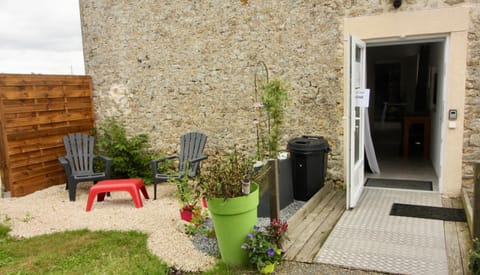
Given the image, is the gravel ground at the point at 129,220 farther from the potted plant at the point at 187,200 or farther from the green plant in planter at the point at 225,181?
the green plant in planter at the point at 225,181

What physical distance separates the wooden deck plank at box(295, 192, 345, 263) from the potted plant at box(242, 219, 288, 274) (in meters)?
0.25

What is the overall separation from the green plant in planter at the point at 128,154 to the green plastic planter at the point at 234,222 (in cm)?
356

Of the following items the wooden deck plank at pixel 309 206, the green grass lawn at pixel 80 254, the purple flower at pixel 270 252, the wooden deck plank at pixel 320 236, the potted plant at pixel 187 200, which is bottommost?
the green grass lawn at pixel 80 254

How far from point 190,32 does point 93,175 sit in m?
2.72

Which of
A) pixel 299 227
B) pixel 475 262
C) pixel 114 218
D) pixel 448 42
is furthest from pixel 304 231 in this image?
pixel 448 42

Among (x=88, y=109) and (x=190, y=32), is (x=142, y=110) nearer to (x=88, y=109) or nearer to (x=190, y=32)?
(x=88, y=109)

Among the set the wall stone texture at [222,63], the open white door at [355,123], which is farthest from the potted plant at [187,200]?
the wall stone texture at [222,63]

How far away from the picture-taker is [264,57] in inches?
217

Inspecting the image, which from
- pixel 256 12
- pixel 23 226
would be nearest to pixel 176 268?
pixel 23 226

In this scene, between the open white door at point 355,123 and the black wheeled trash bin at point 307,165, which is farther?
the black wheeled trash bin at point 307,165

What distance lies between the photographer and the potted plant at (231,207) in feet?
9.76

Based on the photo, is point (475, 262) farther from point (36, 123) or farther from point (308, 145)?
point (36, 123)

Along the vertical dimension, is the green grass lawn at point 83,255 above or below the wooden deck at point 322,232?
below

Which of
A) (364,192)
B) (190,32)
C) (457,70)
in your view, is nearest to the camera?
(457,70)
